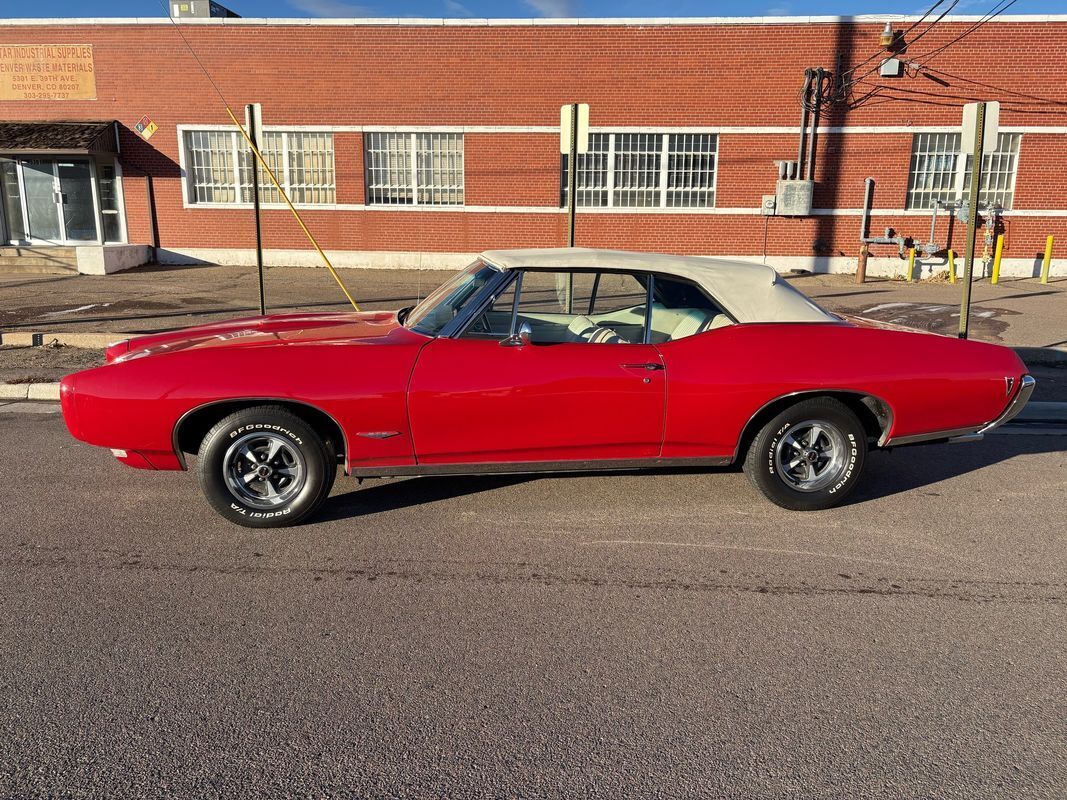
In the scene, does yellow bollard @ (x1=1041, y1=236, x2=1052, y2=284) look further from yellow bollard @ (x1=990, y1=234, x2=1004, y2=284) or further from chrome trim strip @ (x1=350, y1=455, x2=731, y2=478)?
chrome trim strip @ (x1=350, y1=455, x2=731, y2=478)

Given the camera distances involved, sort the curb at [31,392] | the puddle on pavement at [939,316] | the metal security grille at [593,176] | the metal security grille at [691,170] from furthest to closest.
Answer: the metal security grille at [593,176] < the metal security grille at [691,170] < the puddle on pavement at [939,316] < the curb at [31,392]

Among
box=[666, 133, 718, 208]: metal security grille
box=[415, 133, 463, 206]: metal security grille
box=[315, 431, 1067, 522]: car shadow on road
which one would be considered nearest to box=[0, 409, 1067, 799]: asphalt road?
box=[315, 431, 1067, 522]: car shadow on road

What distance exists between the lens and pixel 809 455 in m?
4.74

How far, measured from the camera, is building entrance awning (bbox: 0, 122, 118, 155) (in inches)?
706

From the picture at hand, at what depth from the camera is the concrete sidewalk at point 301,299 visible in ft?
36.0

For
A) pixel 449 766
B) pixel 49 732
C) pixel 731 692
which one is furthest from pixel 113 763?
pixel 731 692

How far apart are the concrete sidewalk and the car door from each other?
7.24 meters

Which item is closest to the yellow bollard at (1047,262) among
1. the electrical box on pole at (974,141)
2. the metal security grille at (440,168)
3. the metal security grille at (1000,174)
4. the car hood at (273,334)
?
the metal security grille at (1000,174)

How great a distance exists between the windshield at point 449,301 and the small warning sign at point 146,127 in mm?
17189

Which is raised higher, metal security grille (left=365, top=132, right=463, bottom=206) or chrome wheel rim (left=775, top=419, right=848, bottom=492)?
metal security grille (left=365, top=132, right=463, bottom=206)

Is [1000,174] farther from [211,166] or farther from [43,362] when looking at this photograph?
[43,362]

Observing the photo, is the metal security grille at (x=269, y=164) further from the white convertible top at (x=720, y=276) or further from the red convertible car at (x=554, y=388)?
the white convertible top at (x=720, y=276)

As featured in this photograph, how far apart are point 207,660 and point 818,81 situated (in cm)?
1796

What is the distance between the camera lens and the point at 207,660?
10.2 ft
